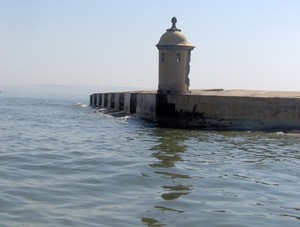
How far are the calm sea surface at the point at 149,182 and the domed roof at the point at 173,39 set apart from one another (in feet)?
16.7

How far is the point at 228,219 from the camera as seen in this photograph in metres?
5.32

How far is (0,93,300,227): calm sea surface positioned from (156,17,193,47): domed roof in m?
5.09

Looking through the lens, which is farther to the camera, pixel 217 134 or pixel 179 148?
pixel 217 134

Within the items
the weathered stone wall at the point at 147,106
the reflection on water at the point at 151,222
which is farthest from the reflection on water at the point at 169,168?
the weathered stone wall at the point at 147,106

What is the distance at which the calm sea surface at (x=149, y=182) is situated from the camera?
17.6 ft

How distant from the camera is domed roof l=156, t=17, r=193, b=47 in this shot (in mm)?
16672

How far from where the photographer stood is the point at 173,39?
1673cm

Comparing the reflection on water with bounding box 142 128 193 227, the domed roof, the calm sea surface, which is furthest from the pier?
the calm sea surface

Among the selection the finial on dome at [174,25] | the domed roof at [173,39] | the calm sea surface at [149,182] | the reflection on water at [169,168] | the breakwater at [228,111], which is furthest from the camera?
the finial on dome at [174,25]

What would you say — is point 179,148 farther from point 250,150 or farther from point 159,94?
point 159,94

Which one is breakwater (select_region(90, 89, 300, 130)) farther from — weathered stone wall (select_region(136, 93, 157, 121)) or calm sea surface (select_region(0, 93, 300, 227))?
calm sea surface (select_region(0, 93, 300, 227))

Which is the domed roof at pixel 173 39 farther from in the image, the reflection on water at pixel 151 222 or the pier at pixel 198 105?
the reflection on water at pixel 151 222

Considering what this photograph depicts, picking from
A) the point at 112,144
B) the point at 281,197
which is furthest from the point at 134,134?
the point at 281,197

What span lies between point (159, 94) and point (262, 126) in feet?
11.8
